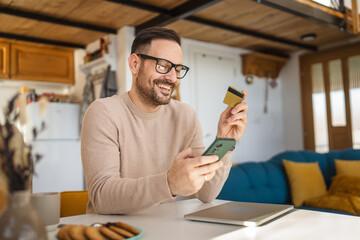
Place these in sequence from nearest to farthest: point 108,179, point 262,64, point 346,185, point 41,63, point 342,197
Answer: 1. point 108,179
2. point 342,197
3. point 346,185
4. point 41,63
5. point 262,64

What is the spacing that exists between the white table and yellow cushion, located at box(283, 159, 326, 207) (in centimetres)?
195

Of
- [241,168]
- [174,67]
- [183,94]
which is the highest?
[183,94]

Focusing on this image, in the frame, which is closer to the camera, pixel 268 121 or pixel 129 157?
pixel 129 157

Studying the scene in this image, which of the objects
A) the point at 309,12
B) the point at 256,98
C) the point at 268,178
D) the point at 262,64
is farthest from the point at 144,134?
the point at 262,64

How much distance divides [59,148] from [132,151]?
3399 millimetres

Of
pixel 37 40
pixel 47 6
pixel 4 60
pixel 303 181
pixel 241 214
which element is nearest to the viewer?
pixel 241 214

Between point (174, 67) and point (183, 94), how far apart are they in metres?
3.13

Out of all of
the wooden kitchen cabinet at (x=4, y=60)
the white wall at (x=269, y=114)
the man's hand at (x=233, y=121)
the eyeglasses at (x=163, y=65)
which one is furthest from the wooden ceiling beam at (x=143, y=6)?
the man's hand at (x=233, y=121)

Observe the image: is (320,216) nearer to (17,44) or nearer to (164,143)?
(164,143)

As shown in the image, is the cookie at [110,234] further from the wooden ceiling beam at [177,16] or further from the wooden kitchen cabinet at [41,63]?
the wooden kitchen cabinet at [41,63]

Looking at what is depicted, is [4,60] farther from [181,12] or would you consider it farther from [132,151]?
[132,151]

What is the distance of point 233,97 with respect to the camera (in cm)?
113

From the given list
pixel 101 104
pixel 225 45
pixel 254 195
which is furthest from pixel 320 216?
pixel 225 45

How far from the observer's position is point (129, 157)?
4.21ft
